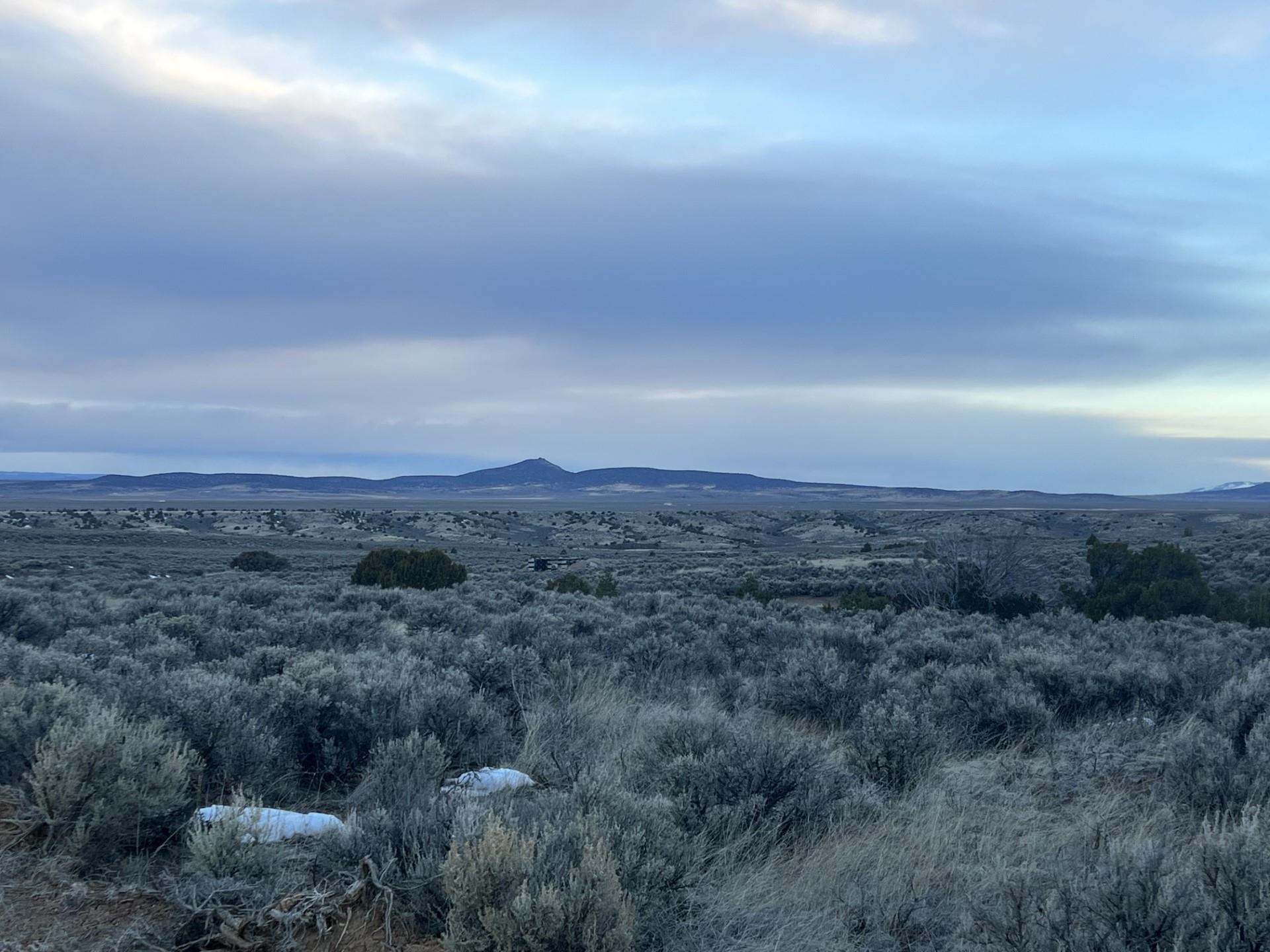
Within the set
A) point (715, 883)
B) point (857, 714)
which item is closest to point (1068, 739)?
point (857, 714)

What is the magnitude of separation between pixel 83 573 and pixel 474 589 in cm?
2223

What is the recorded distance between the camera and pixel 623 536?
8025cm

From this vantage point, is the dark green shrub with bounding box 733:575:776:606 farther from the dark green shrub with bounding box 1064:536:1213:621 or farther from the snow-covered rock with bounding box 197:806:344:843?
the snow-covered rock with bounding box 197:806:344:843

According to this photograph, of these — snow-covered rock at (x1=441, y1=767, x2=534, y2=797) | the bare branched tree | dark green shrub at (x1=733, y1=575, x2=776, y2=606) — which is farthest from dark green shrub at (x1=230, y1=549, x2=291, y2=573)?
snow-covered rock at (x1=441, y1=767, x2=534, y2=797)

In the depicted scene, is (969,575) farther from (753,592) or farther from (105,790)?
(105,790)

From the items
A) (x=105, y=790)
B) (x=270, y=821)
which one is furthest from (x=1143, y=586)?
(x=105, y=790)

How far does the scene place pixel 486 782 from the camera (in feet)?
17.6

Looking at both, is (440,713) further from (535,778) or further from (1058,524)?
(1058,524)

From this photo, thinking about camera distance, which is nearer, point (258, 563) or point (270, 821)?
point (270, 821)

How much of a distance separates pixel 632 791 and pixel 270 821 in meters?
1.80

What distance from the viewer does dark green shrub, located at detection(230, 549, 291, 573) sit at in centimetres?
4106

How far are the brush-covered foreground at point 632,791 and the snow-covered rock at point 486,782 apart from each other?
0.13 meters

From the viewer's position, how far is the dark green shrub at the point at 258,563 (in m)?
41.1

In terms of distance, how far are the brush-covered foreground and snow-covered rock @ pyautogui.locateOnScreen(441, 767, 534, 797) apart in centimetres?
13
